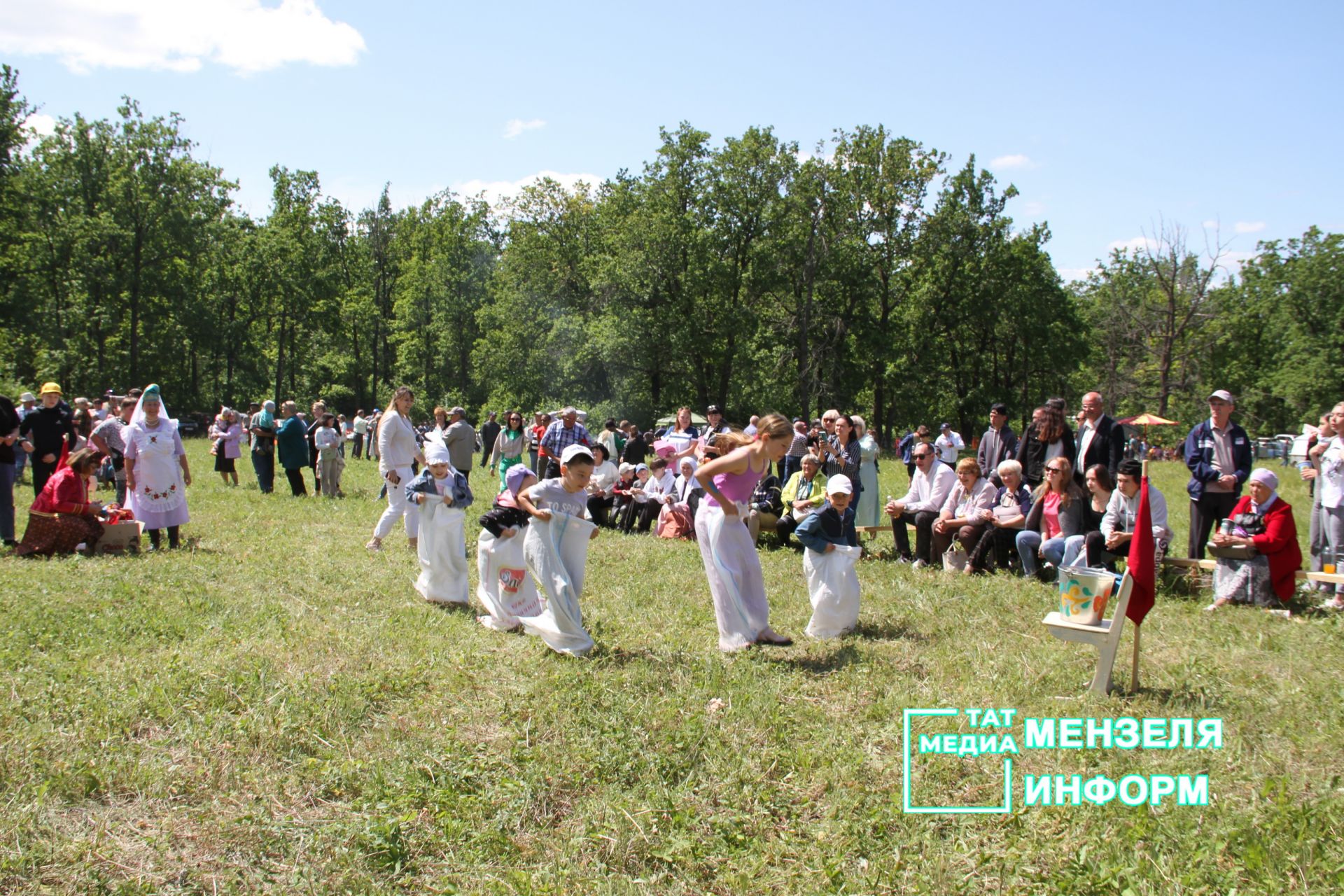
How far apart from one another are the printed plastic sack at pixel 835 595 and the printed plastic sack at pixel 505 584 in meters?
2.13

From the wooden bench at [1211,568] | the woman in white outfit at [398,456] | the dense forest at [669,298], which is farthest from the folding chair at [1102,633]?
the dense forest at [669,298]

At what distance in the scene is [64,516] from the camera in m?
9.49

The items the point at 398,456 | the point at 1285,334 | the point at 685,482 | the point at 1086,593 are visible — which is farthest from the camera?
the point at 1285,334

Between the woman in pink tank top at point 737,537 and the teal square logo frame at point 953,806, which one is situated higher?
the woman in pink tank top at point 737,537

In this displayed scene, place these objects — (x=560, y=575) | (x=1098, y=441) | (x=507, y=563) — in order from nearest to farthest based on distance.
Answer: (x=560, y=575) → (x=507, y=563) → (x=1098, y=441)

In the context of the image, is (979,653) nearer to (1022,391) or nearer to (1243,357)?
(1022,391)

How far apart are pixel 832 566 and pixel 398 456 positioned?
516 centimetres

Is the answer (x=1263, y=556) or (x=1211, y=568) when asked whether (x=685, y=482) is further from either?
(x=1263, y=556)

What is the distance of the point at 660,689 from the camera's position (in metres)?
5.55

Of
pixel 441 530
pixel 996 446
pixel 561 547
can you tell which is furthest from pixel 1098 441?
pixel 441 530

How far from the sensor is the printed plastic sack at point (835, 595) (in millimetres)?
6703

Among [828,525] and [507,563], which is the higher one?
[828,525]

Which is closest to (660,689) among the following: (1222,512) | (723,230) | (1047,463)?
(1047,463)

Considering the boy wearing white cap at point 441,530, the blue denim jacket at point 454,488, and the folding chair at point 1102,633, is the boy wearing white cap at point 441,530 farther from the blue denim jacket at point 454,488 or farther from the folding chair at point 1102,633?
the folding chair at point 1102,633
